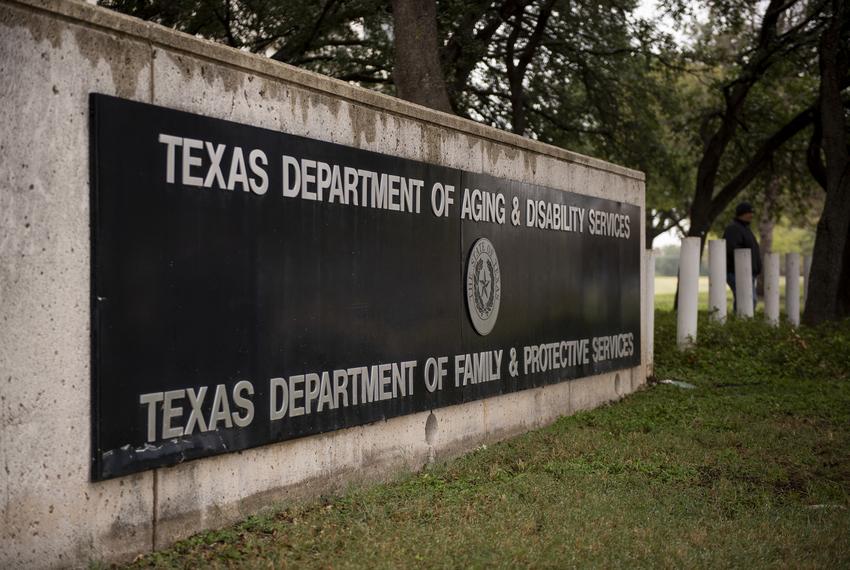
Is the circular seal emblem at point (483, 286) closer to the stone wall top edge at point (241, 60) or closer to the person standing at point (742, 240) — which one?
the stone wall top edge at point (241, 60)

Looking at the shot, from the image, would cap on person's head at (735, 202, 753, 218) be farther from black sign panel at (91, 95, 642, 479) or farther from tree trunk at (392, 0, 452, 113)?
black sign panel at (91, 95, 642, 479)

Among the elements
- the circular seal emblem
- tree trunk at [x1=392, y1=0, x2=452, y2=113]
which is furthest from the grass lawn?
tree trunk at [x1=392, y1=0, x2=452, y2=113]

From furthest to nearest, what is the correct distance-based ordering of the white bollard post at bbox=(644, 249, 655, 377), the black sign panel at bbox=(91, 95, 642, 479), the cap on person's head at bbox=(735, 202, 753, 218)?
the cap on person's head at bbox=(735, 202, 753, 218), the white bollard post at bbox=(644, 249, 655, 377), the black sign panel at bbox=(91, 95, 642, 479)

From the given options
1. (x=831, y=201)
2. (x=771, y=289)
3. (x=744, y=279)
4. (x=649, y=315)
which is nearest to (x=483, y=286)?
(x=649, y=315)

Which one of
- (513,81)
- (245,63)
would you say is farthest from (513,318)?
(513,81)

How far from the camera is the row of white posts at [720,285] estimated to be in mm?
12766

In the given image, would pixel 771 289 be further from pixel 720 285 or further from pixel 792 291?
pixel 720 285

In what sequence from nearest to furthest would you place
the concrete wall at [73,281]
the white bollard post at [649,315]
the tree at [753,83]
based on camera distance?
the concrete wall at [73,281] → the white bollard post at [649,315] → the tree at [753,83]

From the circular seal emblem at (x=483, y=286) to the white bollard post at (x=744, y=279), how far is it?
8.60 metres

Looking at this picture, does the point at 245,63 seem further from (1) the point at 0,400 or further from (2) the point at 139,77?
(1) the point at 0,400

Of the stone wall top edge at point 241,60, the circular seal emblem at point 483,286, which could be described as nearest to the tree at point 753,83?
the stone wall top edge at point 241,60

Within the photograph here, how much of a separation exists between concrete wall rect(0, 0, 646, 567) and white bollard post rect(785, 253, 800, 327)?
1298 centimetres

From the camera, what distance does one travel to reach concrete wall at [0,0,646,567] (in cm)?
409

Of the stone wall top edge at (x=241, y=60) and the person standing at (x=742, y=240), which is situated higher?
the stone wall top edge at (x=241, y=60)
